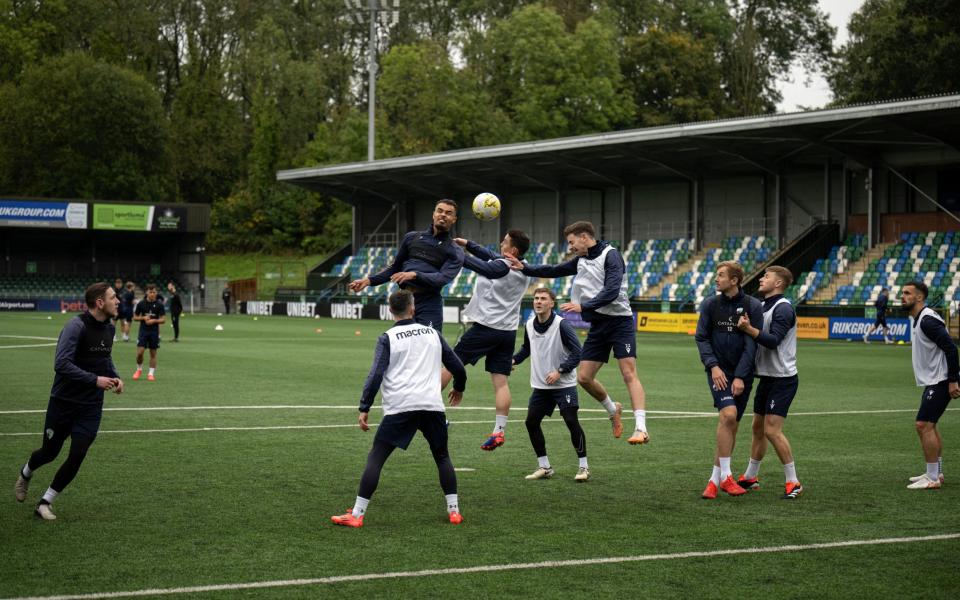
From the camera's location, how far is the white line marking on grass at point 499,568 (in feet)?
23.9

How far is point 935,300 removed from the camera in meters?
45.2

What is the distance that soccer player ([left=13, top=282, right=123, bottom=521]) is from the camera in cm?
972

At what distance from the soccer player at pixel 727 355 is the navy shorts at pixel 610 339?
231 cm

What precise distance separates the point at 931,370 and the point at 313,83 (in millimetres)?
82949

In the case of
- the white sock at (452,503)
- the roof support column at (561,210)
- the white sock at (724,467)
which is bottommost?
the white sock at (452,503)

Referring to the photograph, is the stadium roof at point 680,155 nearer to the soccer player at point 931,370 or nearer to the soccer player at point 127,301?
the soccer player at point 127,301

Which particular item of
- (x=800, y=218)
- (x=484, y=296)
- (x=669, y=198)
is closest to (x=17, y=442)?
(x=484, y=296)

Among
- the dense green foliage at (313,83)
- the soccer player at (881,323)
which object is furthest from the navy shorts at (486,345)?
the dense green foliage at (313,83)

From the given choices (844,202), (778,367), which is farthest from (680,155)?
(778,367)

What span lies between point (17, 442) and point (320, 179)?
5860 centimetres

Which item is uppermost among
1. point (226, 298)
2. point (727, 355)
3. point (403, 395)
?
point (226, 298)

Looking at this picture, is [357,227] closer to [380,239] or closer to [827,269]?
[380,239]

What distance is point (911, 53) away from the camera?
60.9 meters

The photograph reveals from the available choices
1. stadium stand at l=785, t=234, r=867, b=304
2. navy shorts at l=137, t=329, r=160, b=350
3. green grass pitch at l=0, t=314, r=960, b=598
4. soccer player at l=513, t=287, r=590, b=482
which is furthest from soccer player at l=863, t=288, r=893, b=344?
soccer player at l=513, t=287, r=590, b=482
